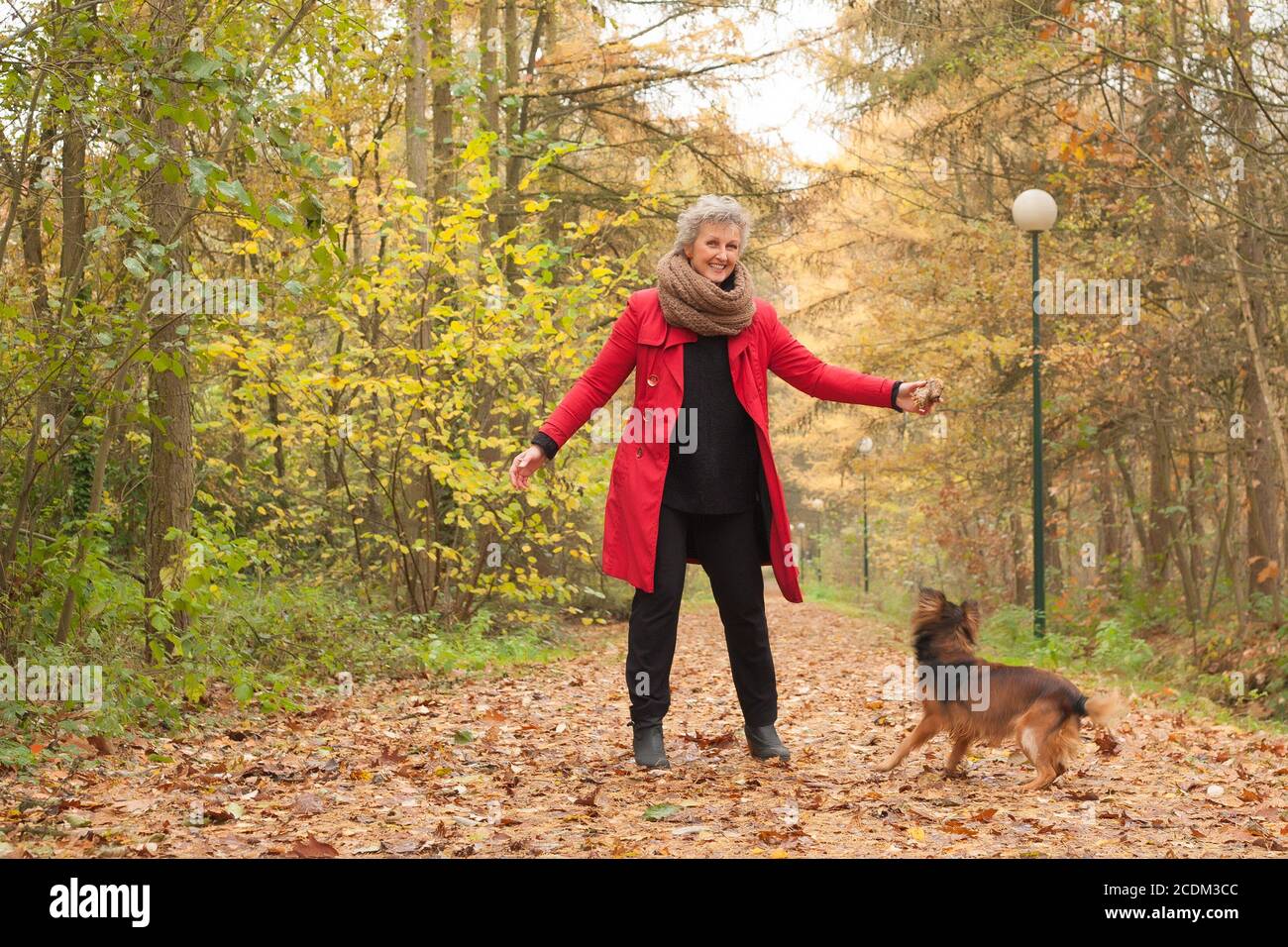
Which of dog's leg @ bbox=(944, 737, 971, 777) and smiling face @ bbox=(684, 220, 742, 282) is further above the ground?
smiling face @ bbox=(684, 220, 742, 282)

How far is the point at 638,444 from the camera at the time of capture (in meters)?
5.18

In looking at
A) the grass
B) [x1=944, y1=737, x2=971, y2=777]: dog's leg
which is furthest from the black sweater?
the grass

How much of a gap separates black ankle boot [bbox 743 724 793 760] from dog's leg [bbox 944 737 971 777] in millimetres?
771

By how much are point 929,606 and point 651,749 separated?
1435 millimetres

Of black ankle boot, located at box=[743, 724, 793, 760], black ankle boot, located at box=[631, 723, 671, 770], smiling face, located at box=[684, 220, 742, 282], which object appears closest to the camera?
smiling face, located at box=[684, 220, 742, 282]

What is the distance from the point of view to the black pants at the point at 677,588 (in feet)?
17.1

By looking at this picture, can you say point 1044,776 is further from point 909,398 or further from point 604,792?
point 604,792

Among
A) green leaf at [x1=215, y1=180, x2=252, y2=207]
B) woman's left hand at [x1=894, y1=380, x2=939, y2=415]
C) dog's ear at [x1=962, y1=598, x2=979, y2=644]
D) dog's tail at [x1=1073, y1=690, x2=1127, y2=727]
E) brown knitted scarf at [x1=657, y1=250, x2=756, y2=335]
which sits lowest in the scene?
dog's tail at [x1=1073, y1=690, x2=1127, y2=727]

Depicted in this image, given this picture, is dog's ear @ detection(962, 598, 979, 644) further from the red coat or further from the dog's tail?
the red coat

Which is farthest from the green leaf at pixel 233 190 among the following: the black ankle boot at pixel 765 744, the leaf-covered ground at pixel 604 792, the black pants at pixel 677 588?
the black ankle boot at pixel 765 744

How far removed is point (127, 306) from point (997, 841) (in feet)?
17.6

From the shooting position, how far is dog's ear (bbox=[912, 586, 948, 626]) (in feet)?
16.8
